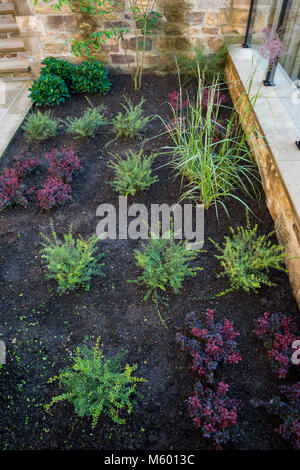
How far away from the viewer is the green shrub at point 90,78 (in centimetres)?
438

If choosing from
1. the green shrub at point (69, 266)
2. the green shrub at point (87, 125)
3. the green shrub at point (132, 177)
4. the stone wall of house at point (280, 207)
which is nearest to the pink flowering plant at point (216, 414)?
the stone wall of house at point (280, 207)

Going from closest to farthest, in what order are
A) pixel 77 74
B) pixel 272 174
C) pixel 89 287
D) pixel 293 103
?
pixel 89 287 < pixel 272 174 < pixel 293 103 < pixel 77 74

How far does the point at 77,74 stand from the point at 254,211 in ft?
9.83

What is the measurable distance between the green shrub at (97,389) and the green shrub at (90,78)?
3575 millimetres

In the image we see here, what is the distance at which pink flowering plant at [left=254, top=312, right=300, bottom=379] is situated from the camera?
6.59ft

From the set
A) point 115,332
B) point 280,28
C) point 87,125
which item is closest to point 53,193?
point 87,125

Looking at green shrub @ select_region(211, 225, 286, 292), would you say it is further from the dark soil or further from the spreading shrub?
the spreading shrub

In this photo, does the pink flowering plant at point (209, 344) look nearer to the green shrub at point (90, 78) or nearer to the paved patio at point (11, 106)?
the paved patio at point (11, 106)

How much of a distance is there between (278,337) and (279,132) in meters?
1.82

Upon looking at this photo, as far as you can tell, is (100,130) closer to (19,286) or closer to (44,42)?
(44,42)

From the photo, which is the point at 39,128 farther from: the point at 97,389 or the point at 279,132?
the point at 97,389

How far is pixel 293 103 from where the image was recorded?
11.2 ft

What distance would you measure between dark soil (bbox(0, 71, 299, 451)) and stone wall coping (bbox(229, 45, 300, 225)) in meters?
0.46

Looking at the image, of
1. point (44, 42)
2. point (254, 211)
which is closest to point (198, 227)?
point (254, 211)
